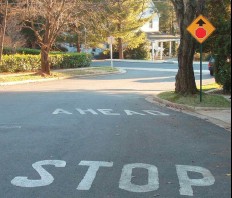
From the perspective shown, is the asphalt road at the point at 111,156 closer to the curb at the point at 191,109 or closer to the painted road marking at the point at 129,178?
the painted road marking at the point at 129,178

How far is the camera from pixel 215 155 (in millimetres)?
7855

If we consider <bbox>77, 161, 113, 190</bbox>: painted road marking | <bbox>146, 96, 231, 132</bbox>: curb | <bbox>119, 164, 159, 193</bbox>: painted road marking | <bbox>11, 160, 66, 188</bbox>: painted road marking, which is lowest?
<bbox>146, 96, 231, 132</bbox>: curb

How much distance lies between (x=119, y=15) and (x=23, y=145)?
4430 centimetres

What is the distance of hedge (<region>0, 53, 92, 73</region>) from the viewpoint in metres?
34.0

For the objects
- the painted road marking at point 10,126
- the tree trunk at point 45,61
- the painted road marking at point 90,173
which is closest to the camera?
the painted road marking at point 90,173

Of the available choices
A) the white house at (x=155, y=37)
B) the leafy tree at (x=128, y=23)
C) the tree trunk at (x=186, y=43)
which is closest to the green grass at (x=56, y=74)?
the leafy tree at (x=128, y=23)

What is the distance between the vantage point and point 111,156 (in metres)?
7.66

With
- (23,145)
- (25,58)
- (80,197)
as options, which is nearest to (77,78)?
(25,58)

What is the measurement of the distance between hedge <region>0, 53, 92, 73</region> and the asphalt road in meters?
21.3

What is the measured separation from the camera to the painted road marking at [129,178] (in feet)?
19.3

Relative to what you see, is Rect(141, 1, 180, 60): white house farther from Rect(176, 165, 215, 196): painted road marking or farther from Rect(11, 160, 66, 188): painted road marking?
Rect(11, 160, 66, 188): painted road marking

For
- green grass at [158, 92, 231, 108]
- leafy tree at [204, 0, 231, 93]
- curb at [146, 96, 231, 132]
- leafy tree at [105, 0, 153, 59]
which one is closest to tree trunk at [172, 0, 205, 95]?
green grass at [158, 92, 231, 108]

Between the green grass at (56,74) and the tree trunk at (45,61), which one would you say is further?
the tree trunk at (45,61)

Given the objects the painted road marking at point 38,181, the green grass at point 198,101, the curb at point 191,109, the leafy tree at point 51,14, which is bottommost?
the curb at point 191,109
